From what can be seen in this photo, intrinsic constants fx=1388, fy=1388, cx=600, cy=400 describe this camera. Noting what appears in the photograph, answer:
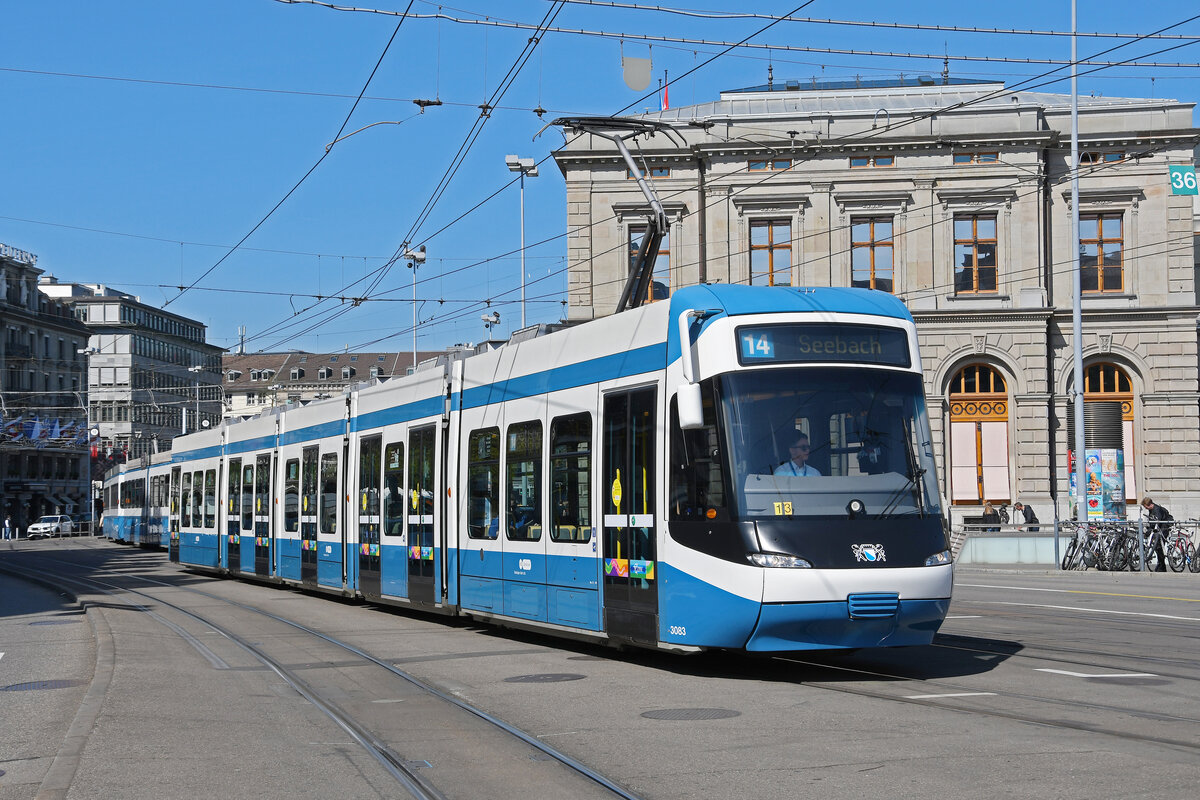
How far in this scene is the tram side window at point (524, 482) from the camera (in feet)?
48.4

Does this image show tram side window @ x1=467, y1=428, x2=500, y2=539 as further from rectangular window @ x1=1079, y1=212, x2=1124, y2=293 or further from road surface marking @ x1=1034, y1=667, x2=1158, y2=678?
rectangular window @ x1=1079, y1=212, x2=1124, y2=293

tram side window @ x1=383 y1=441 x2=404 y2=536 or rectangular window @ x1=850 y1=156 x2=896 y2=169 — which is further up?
rectangular window @ x1=850 y1=156 x2=896 y2=169

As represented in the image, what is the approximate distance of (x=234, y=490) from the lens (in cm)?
2966

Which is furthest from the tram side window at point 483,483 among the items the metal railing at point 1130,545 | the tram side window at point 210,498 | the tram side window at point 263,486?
the metal railing at point 1130,545

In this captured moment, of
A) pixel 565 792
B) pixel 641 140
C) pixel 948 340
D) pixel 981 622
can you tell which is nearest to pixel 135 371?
pixel 641 140

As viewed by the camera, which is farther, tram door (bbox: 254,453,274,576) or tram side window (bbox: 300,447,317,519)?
tram door (bbox: 254,453,274,576)

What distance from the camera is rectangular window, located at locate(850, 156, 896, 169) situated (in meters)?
49.7

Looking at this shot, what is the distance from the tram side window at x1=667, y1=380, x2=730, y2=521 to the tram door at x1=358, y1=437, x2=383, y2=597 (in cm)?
925

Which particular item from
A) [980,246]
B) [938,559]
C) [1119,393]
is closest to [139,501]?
[980,246]

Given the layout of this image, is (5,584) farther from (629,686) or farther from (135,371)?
(135,371)

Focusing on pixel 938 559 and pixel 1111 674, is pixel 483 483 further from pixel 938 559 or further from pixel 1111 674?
pixel 1111 674

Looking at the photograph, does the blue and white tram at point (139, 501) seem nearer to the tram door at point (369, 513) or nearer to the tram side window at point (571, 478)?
the tram door at point (369, 513)

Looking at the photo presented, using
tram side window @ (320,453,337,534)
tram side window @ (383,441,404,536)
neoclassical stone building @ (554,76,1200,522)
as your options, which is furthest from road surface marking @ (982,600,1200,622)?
neoclassical stone building @ (554,76,1200,522)

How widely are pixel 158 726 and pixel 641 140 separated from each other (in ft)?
141
